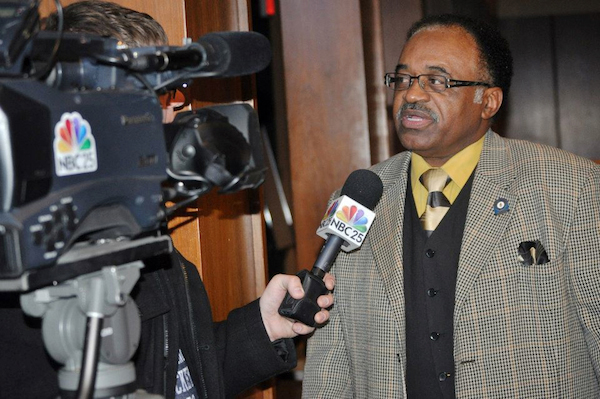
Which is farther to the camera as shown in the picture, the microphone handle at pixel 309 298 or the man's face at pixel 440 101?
the man's face at pixel 440 101

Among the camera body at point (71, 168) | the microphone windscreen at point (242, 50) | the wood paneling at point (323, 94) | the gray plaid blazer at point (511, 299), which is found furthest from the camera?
the wood paneling at point (323, 94)

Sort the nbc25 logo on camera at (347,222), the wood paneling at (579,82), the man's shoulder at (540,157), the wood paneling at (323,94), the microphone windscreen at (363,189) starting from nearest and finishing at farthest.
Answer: the nbc25 logo on camera at (347,222) → the microphone windscreen at (363,189) → the man's shoulder at (540,157) → the wood paneling at (579,82) → the wood paneling at (323,94)

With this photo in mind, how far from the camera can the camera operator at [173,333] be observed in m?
1.12

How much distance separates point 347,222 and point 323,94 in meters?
1.52

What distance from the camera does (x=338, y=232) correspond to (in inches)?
58.1

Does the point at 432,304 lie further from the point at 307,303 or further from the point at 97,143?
the point at 97,143

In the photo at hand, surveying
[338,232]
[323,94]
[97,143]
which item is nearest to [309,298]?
[338,232]

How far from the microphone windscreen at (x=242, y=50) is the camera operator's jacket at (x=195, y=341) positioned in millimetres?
483

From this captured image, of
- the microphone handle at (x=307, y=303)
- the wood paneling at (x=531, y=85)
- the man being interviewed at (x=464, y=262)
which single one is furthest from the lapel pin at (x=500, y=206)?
the wood paneling at (x=531, y=85)

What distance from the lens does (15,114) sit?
2.37ft

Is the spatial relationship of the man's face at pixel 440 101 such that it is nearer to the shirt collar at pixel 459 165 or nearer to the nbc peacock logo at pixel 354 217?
the shirt collar at pixel 459 165

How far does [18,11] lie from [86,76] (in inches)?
5.7

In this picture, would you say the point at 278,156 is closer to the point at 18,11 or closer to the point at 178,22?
the point at 178,22

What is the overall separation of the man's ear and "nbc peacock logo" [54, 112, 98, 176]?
143 centimetres
